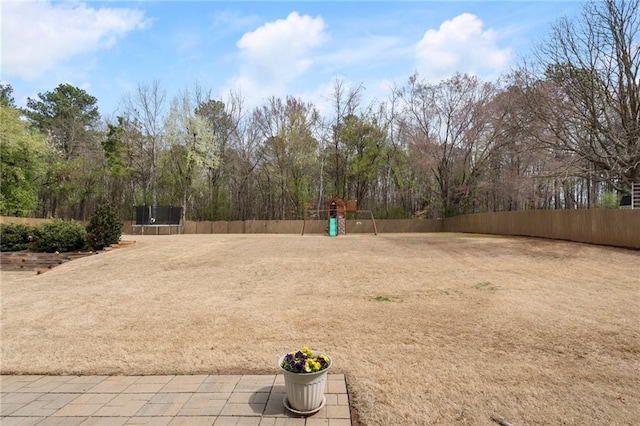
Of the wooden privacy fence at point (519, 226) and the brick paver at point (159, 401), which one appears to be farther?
the wooden privacy fence at point (519, 226)

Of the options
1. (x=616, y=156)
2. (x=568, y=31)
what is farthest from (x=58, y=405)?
(x=568, y=31)

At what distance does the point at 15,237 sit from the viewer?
40.3 ft

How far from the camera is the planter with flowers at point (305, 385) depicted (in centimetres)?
252

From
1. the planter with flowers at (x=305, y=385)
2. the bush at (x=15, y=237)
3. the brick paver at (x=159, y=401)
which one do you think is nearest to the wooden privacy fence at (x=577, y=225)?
the brick paver at (x=159, y=401)

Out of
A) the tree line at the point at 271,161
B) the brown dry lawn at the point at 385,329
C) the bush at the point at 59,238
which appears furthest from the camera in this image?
the tree line at the point at 271,161

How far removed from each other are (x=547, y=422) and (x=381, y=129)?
89.0 ft

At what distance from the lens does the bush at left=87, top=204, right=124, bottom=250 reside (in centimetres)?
1137

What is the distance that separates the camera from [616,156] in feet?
38.8

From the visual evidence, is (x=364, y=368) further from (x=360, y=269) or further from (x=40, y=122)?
(x=40, y=122)

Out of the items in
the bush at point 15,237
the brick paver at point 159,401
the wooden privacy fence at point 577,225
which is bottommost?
the brick paver at point 159,401

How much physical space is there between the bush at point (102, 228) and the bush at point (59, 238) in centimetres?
36

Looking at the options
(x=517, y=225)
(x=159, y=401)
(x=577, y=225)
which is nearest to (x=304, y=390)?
(x=159, y=401)

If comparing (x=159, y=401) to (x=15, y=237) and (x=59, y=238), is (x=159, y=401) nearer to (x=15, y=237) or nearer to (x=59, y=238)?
(x=59, y=238)

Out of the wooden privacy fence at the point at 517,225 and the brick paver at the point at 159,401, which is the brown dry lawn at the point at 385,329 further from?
the wooden privacy fence at the point at 517,225
